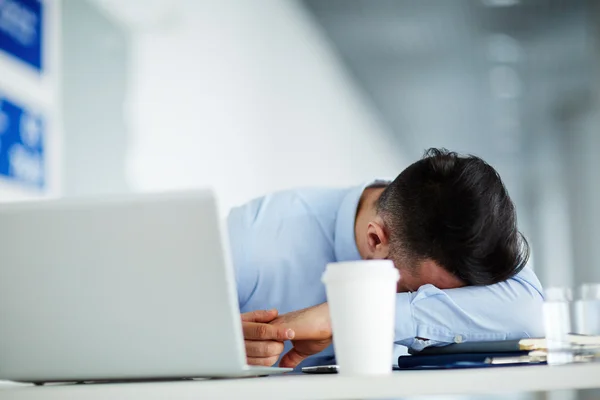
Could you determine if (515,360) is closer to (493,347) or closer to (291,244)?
(493,347)

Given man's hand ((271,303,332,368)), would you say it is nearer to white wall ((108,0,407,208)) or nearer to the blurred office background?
the blurred office background

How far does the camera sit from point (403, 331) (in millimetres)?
1113

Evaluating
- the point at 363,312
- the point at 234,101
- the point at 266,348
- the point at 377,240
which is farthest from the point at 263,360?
the point at 234,101

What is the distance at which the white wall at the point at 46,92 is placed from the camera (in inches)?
85.3

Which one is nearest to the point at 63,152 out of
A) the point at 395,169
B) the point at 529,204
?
the point at 395,169

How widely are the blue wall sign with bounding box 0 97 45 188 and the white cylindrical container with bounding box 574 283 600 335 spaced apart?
1.72m

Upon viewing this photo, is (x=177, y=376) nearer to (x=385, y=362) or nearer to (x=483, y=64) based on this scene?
(x=385, y=362)

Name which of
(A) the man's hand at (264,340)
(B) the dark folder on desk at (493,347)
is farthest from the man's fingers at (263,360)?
(B) the dark folder on desk at (493,347)

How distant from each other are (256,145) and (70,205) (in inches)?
142

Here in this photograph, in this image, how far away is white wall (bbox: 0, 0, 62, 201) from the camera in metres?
2.17

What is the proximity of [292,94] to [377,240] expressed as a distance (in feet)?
12.0

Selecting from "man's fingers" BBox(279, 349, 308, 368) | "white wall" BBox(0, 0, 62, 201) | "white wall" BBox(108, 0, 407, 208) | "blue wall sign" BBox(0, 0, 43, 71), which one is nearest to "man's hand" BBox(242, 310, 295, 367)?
"man's fingers" BBox(279, 349, 308, 368)

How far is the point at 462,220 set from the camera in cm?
126

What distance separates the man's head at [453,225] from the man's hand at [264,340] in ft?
1.16
